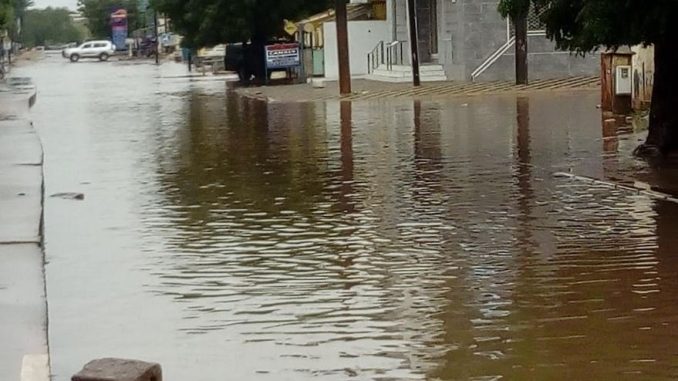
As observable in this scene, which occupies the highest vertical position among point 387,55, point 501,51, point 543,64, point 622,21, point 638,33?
point 622,21

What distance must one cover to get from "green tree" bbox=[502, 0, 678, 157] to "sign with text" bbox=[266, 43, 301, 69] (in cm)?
3185

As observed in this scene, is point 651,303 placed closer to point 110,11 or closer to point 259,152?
point 259,152

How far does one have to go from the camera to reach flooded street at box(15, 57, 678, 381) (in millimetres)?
8180

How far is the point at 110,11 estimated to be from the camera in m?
148

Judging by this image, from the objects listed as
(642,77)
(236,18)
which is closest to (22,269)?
(642,77)

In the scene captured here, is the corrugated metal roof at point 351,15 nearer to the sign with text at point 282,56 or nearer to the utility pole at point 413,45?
the sign with text at point 282,56

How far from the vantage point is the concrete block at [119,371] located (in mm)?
6883

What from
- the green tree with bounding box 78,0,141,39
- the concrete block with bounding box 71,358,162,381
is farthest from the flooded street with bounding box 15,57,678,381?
the green tree with bounding box 78,0,141,39

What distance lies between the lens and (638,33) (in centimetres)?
1577

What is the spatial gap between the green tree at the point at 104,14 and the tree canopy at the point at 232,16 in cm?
9297

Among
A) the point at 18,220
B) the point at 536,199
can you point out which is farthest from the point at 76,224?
the point at 536,199

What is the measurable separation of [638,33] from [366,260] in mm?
6044

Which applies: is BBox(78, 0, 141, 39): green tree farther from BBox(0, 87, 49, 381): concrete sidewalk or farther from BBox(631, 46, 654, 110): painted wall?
BBox(0, 87, 49, 381): concrete sidewalk

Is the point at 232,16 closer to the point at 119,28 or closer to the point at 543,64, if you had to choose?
the point at 543,64
